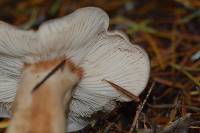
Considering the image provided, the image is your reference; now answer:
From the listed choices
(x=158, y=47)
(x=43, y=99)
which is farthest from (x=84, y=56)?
(x=158, y=47)

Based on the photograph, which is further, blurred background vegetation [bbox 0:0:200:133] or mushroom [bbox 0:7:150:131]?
blurred background vegetation [bbox 0:0:200:133]

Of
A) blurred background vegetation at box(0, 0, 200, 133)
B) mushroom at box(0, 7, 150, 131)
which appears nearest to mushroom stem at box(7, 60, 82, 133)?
mushroom at box(0, 7, 150, 131)

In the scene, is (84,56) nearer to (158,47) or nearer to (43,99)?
(43,99)

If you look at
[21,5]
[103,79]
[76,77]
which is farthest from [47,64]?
[21,5]

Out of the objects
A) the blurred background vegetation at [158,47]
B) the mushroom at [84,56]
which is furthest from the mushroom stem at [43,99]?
the blurred background vegetation at [158,47]

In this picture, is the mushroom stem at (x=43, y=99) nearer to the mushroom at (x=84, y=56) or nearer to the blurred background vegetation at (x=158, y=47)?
the mushroom at (x=84, y=56)

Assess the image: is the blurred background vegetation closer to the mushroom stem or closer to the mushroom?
the mushroom
